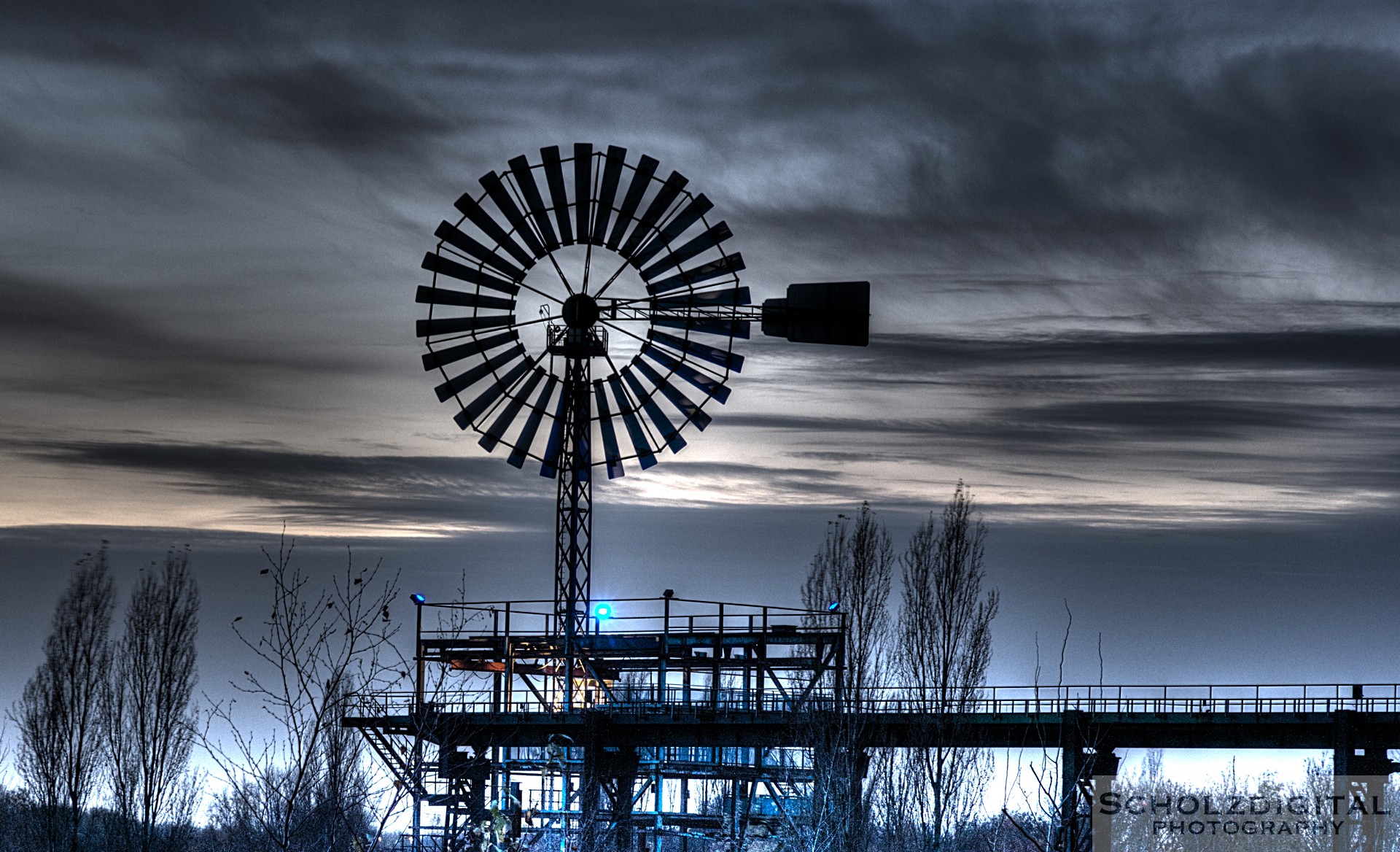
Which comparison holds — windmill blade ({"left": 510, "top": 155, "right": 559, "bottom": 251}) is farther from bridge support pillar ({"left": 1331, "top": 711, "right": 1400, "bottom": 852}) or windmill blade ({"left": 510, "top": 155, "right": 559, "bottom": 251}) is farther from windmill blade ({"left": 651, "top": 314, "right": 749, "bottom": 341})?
bridge support pillar ({"left": 1331, "top": 711, "right": 1400, "bottom": 852})

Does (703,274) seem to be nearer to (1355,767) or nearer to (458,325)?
(458,325)

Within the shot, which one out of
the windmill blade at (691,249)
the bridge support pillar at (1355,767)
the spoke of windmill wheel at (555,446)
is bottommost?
the bridge support pillar at (1355,767)

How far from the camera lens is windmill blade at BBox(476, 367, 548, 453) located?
138 feet

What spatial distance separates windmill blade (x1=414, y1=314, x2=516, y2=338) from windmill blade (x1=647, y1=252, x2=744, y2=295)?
4.36 metres

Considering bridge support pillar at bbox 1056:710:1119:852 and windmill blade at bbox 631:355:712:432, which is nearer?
bridge support pillar at bbox 1056:710:1119:852

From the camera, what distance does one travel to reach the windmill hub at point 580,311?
4188cm

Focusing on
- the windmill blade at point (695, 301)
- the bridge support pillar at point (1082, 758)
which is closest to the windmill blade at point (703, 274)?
the windmill blade at point (695, 301)

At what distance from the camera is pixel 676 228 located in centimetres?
4184

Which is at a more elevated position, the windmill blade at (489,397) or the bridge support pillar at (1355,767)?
the windmill blade at (489,397)

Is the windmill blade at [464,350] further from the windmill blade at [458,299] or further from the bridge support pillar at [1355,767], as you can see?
the bridge support pillar at [1355,767]

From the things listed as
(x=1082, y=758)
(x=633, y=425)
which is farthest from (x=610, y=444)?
(x=1082, y=758)

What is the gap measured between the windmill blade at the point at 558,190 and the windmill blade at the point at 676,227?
209 cm

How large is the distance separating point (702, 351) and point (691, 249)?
9.70 ft

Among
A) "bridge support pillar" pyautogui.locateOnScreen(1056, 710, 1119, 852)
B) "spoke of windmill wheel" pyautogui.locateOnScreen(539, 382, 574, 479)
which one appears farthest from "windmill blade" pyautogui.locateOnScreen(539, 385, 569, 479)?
"bridge support pillar" pyautogui.locateOnScreen(1056, 710, 1119, 852)
